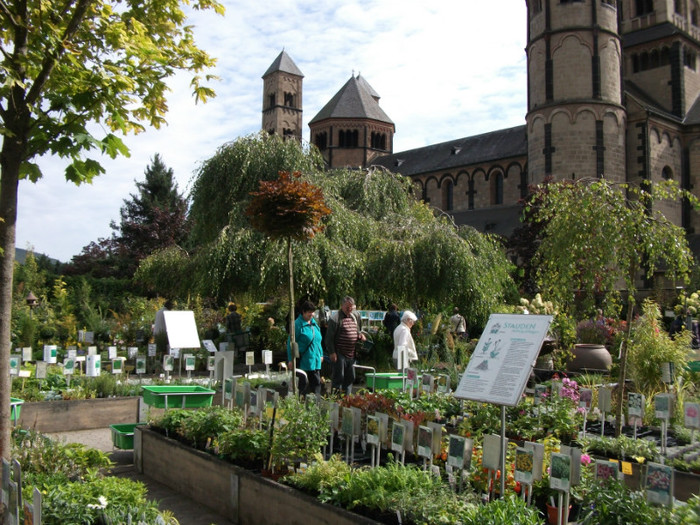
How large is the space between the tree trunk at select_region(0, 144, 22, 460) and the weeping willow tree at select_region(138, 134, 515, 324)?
32.7 feet

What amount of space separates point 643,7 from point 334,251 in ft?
116

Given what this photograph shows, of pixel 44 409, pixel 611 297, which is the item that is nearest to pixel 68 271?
pixel 44 409

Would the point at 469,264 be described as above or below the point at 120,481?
above

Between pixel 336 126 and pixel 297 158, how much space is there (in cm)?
4571

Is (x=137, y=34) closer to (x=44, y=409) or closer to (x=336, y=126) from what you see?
(x=44, y=409)

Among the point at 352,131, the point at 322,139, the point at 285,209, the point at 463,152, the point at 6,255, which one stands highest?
the point at 352,131

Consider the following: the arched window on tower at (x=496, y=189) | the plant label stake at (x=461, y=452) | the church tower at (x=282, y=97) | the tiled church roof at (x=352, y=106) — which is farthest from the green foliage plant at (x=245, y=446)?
the church tower at (x=282, y=97)

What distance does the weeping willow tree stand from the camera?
49.5 feet

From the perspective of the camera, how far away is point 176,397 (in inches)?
308

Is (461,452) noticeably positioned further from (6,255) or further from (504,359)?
(6,255)

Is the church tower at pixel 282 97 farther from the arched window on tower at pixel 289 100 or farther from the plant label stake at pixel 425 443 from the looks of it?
the plant label stake at pixel 425 443

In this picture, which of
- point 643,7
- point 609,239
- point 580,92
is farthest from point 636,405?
point 643,7

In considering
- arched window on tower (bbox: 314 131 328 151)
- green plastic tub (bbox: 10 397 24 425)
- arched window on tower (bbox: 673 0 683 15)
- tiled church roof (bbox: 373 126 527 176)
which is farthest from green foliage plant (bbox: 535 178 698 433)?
arched window on tower (bbox: 314 131 328 151)

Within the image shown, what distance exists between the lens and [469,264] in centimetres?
1570
